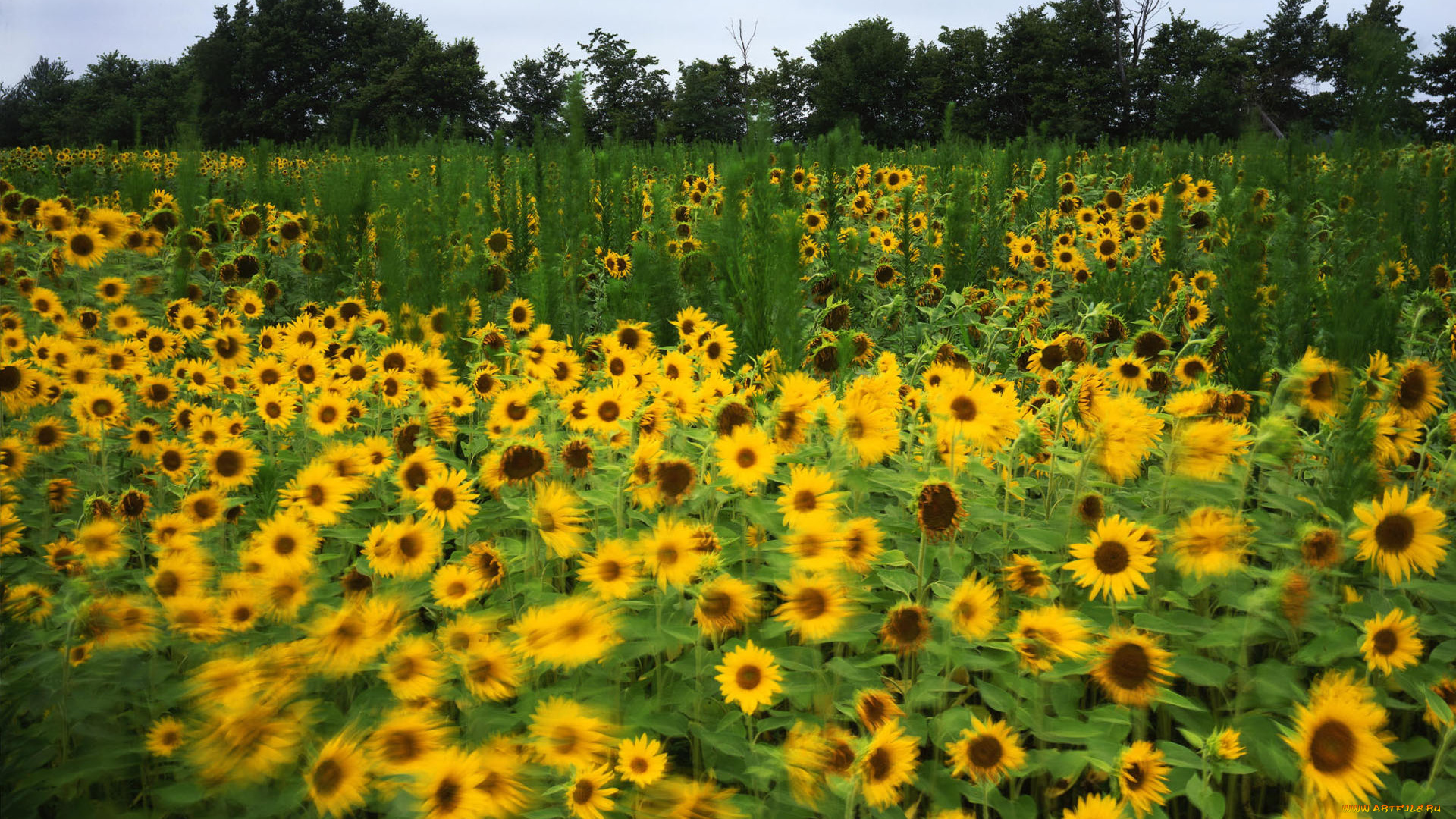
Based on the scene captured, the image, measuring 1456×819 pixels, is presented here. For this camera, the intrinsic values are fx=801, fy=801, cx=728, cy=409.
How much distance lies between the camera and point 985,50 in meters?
44.9

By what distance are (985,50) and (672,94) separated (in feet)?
→ 58.4

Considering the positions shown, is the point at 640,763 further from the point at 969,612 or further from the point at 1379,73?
the point at 1379,73

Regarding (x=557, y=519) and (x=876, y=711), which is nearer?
(x=876, y=711)

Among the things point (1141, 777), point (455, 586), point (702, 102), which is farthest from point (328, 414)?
point (702, 102)

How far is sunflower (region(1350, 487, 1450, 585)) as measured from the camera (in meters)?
1.45

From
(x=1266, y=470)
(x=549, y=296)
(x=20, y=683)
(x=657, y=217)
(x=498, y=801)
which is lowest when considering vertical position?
(x=498, y=801)

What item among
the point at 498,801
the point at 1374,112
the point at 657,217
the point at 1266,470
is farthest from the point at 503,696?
the point at 1374,112

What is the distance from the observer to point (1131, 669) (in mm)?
1361

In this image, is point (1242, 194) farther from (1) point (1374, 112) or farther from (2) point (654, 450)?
(2) point (654, 450)

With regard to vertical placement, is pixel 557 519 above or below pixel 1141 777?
above

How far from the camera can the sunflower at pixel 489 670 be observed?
1.36m

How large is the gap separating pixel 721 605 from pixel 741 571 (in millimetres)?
611

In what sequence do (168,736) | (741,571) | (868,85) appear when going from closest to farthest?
(168,736) < (741,571) < (868,85)

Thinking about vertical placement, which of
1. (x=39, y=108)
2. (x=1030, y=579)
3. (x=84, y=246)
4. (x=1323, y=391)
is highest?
(x=39, y=108)
